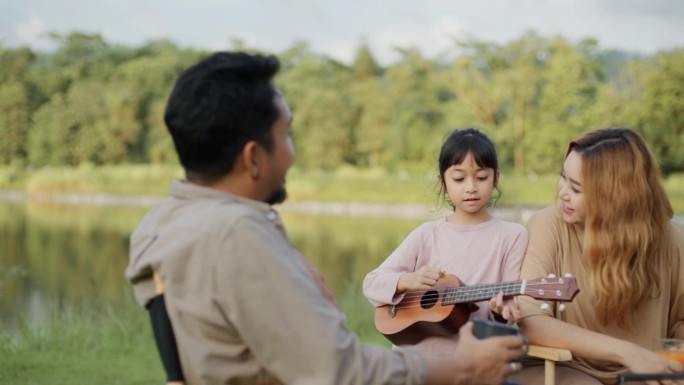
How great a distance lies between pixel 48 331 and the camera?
5.54 metres

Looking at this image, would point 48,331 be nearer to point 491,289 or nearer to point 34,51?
point 491,289

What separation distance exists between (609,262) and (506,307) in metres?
0.34

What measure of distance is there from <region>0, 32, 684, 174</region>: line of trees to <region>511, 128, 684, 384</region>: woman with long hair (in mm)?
21737

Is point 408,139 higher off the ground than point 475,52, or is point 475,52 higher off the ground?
point 475,52

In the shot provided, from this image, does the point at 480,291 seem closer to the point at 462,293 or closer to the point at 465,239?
the point at 462,293

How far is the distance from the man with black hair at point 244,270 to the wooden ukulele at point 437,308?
2.00 ft

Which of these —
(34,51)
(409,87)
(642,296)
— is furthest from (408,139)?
(642,296)

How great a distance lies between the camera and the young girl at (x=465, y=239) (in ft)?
8.25

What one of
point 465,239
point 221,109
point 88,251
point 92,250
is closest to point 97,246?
point 92,250

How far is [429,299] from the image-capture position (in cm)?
240

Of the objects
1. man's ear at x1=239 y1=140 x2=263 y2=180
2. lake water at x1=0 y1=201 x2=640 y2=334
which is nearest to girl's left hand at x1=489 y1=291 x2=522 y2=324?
man's ear at x1=239 y1=140 x2=263 y2=180

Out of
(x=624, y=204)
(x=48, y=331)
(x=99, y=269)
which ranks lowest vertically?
(x=99, y=269)

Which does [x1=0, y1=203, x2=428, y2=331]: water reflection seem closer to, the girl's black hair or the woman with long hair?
the girl's black hair

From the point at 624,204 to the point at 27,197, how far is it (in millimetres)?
28482
